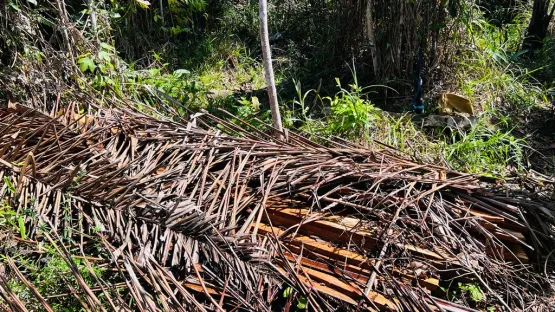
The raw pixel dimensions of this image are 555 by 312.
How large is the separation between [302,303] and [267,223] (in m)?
0.55

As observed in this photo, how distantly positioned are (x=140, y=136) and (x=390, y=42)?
2.55 m

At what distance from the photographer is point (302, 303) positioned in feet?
6.67

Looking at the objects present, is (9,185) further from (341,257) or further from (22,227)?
(341,257)

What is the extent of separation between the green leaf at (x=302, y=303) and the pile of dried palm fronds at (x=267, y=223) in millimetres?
39

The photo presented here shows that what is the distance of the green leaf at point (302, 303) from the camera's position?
2016 millimetres

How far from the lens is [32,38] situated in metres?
4.12

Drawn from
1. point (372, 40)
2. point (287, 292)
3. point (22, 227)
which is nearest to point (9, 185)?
point (22, 227)

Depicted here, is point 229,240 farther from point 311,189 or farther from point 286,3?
point 286,3

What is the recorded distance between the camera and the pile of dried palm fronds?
2.06 m

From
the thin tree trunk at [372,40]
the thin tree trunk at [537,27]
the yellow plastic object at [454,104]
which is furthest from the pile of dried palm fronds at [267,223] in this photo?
the thin tree trunk at [537,27]

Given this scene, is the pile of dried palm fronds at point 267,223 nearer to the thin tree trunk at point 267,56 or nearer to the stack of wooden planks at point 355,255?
the stack of wooden planks at point 355,255

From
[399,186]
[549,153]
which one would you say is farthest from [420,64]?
[399,186]

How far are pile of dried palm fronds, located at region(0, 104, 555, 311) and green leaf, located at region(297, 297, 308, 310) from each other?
0.13ft

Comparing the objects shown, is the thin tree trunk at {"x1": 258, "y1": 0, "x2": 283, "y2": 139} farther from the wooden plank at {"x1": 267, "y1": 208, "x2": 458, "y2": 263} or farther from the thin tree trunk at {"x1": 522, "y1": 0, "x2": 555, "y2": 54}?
the thin tree trunk at {"x1": 522, "y1": 0, "x2": 555, "y2": 54}
